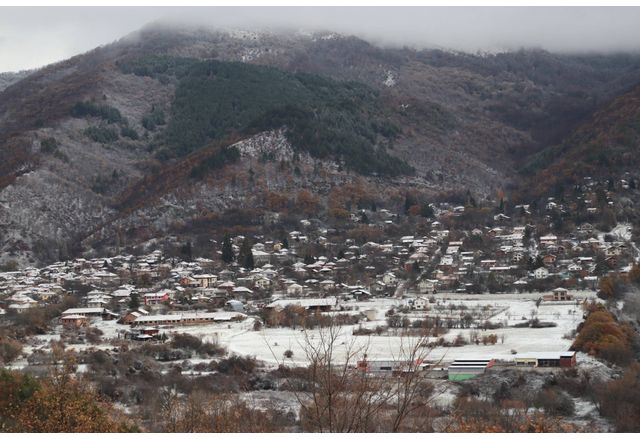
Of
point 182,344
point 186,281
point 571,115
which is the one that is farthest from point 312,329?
point 571,115

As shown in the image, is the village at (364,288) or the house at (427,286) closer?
the village at (364,288)

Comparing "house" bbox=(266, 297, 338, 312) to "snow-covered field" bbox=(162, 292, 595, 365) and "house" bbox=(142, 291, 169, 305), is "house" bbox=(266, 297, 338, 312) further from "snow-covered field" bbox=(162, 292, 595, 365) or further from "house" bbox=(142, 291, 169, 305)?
"house" bbox=(142, 291, 169, 305)

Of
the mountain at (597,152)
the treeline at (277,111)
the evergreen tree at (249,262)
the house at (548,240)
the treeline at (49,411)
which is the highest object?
the treeline at (277,111)

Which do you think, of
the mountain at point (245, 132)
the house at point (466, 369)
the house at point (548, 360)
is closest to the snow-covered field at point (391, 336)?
the house at point (466, 369)

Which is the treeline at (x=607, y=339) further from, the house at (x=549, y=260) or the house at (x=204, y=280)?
the house at (x=204, y=280)

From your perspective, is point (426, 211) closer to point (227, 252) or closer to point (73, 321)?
point (227, 252)

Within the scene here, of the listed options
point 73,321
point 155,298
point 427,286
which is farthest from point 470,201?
point 73,321

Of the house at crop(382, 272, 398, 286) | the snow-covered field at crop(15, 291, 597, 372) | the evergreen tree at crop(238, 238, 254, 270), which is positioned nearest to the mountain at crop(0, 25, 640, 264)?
the evergreen tree at crop(238, 238, 254, 270)

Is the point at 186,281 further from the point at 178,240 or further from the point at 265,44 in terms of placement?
the point at 265,44
